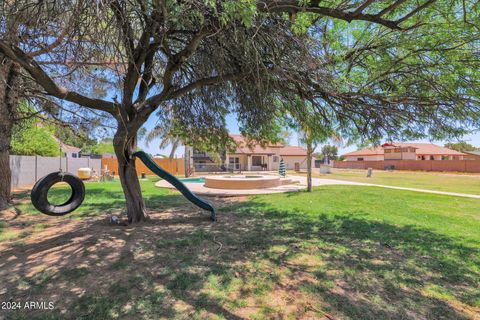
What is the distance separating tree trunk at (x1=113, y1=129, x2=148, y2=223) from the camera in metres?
6.18

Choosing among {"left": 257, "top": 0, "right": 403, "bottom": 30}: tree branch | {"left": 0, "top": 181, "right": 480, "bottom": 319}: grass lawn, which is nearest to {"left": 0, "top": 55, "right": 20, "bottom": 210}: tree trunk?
{"left": 0, "top": 181, "right": 480, "bottom": 319}: grass lawn

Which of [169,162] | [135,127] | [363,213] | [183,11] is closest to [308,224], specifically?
[363,213]

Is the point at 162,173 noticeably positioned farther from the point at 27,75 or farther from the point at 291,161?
the point at 291,161

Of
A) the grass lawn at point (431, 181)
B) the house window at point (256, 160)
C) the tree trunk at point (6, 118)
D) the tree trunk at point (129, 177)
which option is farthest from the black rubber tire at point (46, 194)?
the house window at point (256, 160)

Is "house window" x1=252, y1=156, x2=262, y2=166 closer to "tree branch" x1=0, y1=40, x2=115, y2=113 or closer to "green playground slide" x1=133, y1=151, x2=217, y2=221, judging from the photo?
"green playground slide" x1=133, y1=151, x2=217, y2=221

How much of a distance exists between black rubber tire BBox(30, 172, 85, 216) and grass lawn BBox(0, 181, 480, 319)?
0.57 metres

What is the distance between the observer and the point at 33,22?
378cm

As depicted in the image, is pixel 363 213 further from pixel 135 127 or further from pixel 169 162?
pixel 169 162

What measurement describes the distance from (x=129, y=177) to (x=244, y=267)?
3.79 m

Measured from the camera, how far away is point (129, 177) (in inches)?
253

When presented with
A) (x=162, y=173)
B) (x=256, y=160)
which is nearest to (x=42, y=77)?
(x=162, y=173)

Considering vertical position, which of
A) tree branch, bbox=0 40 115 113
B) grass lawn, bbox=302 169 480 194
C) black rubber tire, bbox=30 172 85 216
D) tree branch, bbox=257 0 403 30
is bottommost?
grass lawn, bbox=302 169 480 194

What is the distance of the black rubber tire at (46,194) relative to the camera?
509cm

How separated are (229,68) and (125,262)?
159 inches
